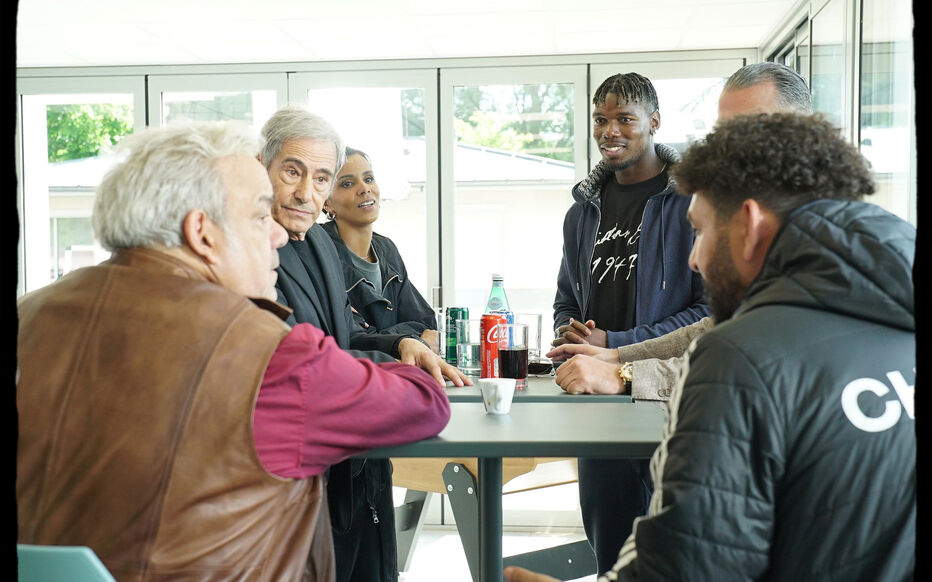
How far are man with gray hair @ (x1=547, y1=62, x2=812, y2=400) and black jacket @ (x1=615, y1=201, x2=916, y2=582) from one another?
92cm

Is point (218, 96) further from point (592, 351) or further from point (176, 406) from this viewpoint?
point (176, 406)

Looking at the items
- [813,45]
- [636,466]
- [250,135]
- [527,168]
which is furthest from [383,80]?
[250,135]

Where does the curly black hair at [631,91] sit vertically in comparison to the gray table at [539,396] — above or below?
above

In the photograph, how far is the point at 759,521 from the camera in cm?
94

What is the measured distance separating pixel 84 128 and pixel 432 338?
385cm

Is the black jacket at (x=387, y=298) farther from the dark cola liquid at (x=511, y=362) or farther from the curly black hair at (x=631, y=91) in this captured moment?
the curly black hair at (x=631, y=91)

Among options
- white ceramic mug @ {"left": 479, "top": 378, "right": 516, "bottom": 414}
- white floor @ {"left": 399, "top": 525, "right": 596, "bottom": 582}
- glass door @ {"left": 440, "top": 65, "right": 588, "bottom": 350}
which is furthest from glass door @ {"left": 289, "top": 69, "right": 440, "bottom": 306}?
white ceramic mug @ {"left": 479, "top": 378, "right": 516, "bottom": 414}

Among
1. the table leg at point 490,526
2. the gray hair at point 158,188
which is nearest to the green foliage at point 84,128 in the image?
the gray hair at point 158,188

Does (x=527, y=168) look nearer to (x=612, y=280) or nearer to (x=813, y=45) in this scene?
(x=813, y=45)

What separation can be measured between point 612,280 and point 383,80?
9.87 feet

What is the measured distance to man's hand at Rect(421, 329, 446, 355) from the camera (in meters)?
2.64

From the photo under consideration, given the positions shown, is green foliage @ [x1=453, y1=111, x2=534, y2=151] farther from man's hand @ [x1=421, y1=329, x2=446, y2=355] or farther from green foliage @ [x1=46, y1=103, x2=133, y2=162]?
man's hand @ [x1=421, y1=329, x2=446, y2=355]

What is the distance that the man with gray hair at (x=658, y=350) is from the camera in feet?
6.24

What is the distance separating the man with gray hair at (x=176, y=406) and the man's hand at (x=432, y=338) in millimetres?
1346
